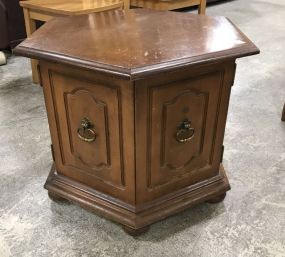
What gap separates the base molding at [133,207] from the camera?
3.85 feet

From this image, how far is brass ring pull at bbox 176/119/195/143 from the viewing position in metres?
1.11

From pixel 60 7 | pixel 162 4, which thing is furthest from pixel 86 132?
pixel 162 4

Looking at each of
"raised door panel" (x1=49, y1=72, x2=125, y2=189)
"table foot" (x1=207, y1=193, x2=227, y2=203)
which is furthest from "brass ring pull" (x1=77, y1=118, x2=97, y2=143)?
"table foot" (x1=207, y1=193, x2=227, y2=203)

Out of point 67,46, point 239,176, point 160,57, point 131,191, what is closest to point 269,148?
point 239,176

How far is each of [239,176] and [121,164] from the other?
0.62m

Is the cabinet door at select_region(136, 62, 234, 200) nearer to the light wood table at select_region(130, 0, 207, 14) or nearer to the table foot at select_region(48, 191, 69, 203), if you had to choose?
the table foot at select_region(48, 191, 69, 203)

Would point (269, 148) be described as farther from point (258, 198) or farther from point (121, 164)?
point (121, 164)

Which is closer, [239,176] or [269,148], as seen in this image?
[239,176]

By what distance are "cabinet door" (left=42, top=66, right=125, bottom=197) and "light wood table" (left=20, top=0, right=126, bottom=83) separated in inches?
31.4

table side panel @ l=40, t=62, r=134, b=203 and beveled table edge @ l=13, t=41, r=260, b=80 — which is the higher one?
beveled table edge @ l=13, t=41, r=260, b=80

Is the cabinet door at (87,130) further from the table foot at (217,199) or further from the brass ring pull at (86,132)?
the table foot at (217,199)

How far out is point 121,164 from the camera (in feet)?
3.72

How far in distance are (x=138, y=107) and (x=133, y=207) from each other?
1.22ft

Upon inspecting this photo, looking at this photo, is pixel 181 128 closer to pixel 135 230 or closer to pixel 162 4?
pixel 135 230
